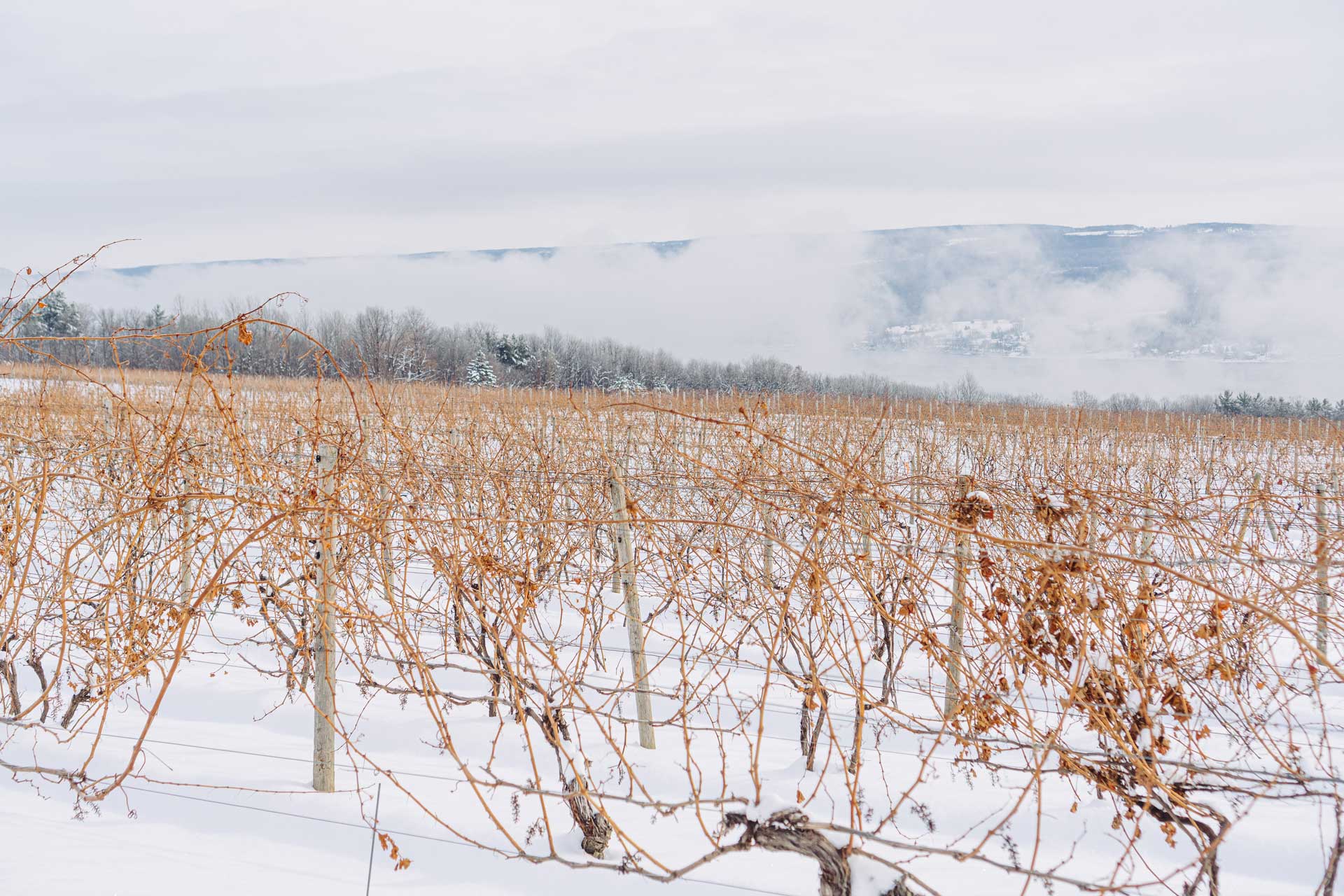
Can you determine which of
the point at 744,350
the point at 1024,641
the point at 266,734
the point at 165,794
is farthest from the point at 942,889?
the point at 744,350

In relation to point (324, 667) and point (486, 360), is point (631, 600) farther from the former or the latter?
point (486, 360)

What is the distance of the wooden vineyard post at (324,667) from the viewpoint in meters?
2.41

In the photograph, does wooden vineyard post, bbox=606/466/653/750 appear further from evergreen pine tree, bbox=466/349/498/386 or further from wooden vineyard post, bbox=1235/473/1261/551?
evergreen pine tree, bbox=466/349/498/386

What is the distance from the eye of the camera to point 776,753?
3322mm

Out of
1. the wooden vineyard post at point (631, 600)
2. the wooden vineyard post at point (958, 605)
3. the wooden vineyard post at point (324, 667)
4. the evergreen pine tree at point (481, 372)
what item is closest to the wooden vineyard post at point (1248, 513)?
the wooden vineyard post at point (958, 605)

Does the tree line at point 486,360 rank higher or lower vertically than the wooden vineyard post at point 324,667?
higher

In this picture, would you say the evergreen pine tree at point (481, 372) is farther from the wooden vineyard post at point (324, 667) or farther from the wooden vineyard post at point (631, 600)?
the wooden vineyard post at point (324, 667)

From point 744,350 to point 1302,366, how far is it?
9936cm

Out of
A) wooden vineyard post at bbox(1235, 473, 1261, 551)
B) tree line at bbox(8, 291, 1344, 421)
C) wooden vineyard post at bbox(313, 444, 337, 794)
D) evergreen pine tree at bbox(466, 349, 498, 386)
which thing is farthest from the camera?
evergreen pine tree at bbox(466, 349, 498, 386)

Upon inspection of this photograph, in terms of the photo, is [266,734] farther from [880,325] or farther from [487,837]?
[880,325]

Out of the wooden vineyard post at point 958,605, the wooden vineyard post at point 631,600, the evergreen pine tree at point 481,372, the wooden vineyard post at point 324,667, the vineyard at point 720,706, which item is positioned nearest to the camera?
the vineyard at point 720,706

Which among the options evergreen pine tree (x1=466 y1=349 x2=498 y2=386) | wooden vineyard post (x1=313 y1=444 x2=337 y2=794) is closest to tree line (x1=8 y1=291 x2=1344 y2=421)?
evergreen pine tree (x1=466 y1=349 x2=498 y2=386)

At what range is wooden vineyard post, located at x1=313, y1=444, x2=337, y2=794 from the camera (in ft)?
7.90

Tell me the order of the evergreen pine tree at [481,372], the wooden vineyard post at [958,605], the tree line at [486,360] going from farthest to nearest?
the evergreen pine tree at [481,372] → the tree line at [486,360] → the wooden vineyard post at [958,605]
